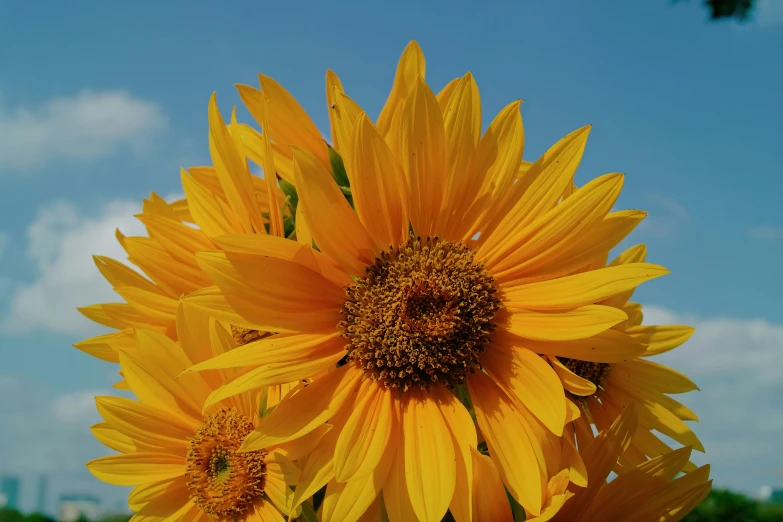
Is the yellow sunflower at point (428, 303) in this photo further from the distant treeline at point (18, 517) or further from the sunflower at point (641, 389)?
the distant treeline at point (18, 517)

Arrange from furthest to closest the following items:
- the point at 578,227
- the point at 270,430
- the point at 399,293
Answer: the point at 399,293
the point at 578,227
the point at 270,430

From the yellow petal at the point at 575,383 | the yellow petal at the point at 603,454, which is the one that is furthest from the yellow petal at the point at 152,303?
the yellow petal at the point at 603,454

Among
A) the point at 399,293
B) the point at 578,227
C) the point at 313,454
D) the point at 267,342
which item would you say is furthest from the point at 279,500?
the point at 578,227

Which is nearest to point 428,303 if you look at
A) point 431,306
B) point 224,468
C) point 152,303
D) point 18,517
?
point 431,306

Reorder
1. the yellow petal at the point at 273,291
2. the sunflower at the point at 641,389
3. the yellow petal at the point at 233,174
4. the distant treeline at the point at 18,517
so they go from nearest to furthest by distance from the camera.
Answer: the yellow petal at the point at 273,291 < the yellow petal at the point at 233,174 < the sunflower at the point at 641,389 < the distant treeline at the point at 18,517

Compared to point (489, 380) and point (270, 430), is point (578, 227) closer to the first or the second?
point (489, 380)

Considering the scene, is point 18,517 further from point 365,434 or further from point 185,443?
point 365,434

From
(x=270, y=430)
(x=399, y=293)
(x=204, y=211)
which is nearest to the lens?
(x=270, y=430)
